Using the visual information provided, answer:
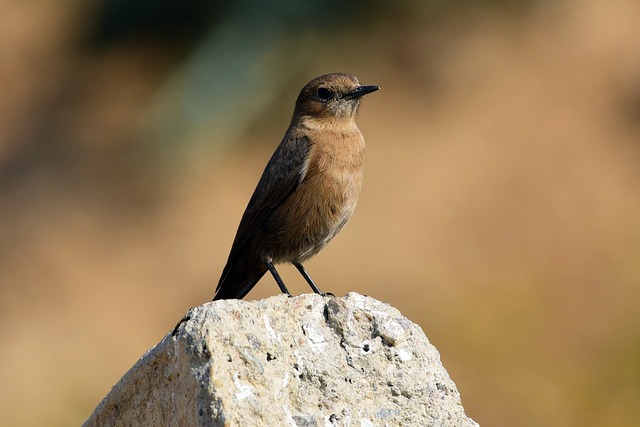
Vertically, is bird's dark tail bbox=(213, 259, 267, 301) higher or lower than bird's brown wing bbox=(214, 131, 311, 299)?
lower

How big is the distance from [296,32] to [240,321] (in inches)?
475

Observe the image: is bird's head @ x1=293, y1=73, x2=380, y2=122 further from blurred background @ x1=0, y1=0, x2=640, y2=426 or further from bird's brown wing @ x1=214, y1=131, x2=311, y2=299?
blurred background @ x1=0, y1=0, x2=640, y2=426

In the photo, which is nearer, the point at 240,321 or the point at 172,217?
the point at 240,321

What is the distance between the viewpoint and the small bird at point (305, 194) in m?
6.76

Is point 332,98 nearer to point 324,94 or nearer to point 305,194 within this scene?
point 324,94

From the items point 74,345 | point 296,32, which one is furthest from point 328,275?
point 296,32

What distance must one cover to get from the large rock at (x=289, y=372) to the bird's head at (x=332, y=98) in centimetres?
273

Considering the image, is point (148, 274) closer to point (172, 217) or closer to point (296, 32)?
point (172, 217)

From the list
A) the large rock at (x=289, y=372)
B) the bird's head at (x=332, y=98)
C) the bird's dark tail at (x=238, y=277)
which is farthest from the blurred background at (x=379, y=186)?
the large rock at (x=289, y=372)

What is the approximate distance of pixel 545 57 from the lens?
15734 millimetres

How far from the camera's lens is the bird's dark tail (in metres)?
7.11

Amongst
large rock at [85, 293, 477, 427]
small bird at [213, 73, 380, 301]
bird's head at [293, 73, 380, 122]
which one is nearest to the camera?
large rock at [85, 293, 477, 427]

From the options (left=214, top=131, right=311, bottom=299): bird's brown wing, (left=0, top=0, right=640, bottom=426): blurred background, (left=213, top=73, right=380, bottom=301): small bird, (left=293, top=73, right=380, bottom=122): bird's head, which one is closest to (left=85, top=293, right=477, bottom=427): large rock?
(left=213, top=73, right=380, bottom=301): small bird

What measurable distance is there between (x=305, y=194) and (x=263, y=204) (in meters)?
0.32
